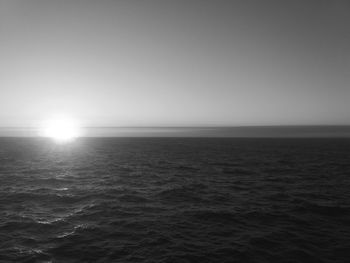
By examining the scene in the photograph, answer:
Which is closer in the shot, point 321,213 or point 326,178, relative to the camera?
point 321,213

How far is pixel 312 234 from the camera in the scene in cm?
1505

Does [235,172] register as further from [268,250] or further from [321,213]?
[268,250]

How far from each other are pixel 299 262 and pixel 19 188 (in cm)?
2893

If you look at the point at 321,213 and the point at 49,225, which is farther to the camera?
the point at 321,213

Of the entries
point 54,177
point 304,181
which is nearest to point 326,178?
point 304,181

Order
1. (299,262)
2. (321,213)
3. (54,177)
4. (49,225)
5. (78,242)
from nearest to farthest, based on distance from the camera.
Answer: (299,262), (78,242), (49,225), (321,213), (54,177)

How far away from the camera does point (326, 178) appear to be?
3253 cm

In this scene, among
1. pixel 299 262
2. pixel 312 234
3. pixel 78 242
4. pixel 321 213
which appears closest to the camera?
pixel 299 262

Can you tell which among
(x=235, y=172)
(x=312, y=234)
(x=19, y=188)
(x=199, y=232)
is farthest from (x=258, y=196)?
(x=19, y=188)

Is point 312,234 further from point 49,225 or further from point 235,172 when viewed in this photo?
point 235,172

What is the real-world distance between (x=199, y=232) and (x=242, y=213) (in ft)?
17.4

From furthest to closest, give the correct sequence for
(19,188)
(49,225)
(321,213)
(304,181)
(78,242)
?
(304,181) < (19,188) < (321,213) < (49,225) < (78,242)

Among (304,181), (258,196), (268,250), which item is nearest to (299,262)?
(268,250)

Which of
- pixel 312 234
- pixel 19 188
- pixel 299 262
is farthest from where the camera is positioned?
pixel 19 188
